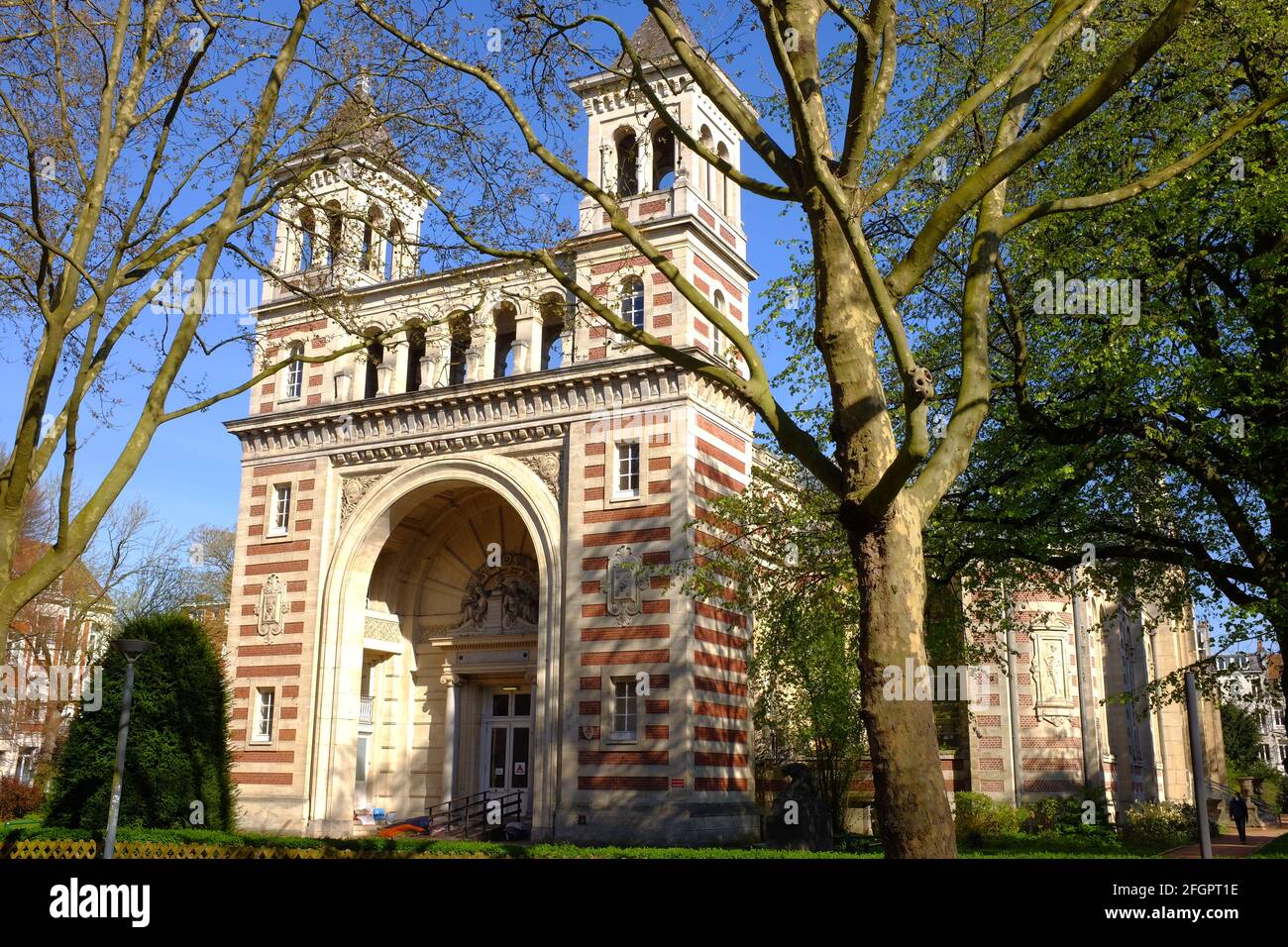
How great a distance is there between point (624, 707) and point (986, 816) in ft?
36.5

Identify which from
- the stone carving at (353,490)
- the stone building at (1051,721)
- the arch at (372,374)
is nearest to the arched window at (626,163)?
the arch at (372,374)

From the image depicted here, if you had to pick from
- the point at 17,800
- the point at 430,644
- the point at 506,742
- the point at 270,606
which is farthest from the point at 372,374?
the point at 17,800

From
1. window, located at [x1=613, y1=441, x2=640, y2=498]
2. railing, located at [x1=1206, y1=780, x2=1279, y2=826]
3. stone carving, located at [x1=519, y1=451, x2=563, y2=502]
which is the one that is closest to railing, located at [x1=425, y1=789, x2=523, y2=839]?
stone carving, located at [x1=519, y1=451, x2=563, y2=502]

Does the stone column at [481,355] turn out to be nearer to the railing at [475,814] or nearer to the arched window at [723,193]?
the arched window at [723,193]

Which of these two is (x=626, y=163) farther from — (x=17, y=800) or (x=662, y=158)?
(x=17, y=800)

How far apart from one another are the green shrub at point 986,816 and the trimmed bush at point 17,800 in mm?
29661

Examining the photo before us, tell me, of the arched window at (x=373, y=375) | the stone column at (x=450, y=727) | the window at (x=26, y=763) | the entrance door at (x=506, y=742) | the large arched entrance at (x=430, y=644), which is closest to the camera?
the large arched entrance at (x=430, y=644)

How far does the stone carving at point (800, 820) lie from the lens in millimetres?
23812

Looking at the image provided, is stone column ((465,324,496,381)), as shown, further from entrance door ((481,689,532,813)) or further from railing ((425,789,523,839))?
railing ((425,789,523,839))

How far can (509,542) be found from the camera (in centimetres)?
3272

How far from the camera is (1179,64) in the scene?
1727 cm

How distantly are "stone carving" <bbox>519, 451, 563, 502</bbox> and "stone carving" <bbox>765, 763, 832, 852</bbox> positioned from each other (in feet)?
31.4
